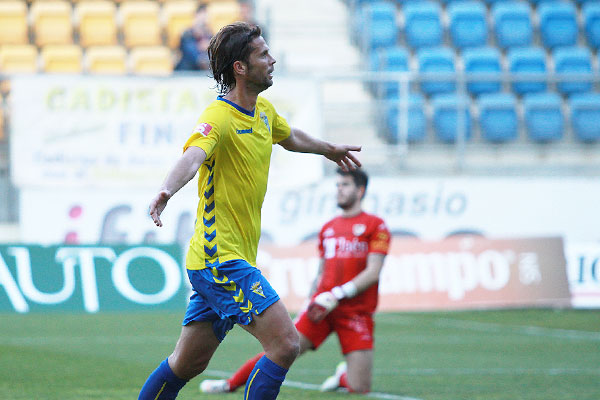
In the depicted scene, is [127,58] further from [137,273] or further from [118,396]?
[118,396]

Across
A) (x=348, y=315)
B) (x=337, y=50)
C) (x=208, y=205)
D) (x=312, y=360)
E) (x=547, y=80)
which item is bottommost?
(x=312, y=360)

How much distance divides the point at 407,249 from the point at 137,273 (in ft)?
13.0

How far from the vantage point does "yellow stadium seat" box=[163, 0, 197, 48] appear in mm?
19139

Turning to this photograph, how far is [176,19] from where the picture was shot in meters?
19.2

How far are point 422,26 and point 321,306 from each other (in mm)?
12614

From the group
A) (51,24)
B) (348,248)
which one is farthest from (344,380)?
(51,24)

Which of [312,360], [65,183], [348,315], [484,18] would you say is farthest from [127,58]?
[348,315]

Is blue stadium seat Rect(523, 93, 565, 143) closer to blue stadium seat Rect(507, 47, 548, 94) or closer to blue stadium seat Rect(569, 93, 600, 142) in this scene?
blue stadium seat Rect(569, 93, 600, 142)

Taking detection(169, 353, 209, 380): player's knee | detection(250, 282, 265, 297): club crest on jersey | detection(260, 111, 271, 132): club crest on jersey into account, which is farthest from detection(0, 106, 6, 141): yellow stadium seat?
detection(250, 282, 265, 297): club crest on jersey

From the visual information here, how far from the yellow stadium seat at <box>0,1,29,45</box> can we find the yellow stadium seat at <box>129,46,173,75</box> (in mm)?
2127

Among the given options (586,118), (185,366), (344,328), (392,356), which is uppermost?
(586,118)

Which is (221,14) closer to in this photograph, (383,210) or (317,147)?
(383,210)

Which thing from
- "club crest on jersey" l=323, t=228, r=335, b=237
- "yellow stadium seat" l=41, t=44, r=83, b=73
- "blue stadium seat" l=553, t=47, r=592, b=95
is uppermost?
"yellow stadium seat" l=41, t=44, r=83, b=73

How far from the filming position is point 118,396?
7.14 meters
